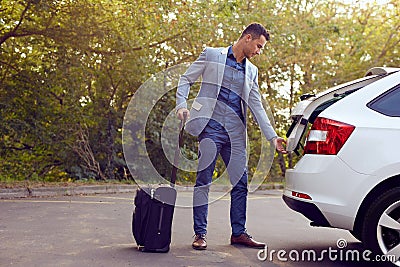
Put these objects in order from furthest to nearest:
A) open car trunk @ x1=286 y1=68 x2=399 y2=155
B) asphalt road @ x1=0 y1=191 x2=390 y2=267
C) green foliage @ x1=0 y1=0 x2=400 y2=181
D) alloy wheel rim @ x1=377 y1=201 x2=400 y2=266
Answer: green foliage @ x1=0 y1=0 x2=400 y2=181 < open car trunk @ x1=286 y1=68 x2=399 y2=155 < asphalt road @ x1=0 y1=191 x2=390 y2=267 < alloy wheel rim @ x1=377 y1=201 x2=400 y2=266

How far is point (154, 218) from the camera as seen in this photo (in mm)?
5301

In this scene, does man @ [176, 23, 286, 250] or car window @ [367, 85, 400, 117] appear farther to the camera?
man @ [176, 23, 286, 250]

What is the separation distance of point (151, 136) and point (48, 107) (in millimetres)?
2496

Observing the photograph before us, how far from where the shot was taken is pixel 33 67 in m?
13.2

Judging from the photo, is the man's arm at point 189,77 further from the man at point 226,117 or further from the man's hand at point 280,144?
the man's hand at point 280,144

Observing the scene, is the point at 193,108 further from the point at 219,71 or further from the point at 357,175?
the point at 357,175

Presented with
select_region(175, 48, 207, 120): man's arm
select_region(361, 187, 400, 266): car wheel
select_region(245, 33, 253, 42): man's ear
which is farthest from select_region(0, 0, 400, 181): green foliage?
select_region(361, 187, 400, 266): car wheel

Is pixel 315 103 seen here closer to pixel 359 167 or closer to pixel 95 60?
pixel 359 167

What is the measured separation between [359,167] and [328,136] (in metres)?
0.34

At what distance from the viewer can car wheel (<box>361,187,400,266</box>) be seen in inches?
182

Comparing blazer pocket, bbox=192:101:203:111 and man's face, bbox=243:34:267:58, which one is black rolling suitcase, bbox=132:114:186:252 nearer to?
blazer pocket, bbox=192:101:203:111

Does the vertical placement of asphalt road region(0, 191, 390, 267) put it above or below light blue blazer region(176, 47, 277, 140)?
below

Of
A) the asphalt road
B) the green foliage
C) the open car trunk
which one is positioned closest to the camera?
the asphalt road

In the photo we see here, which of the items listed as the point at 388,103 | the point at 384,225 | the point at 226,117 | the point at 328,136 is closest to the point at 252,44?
the point at 226,117
